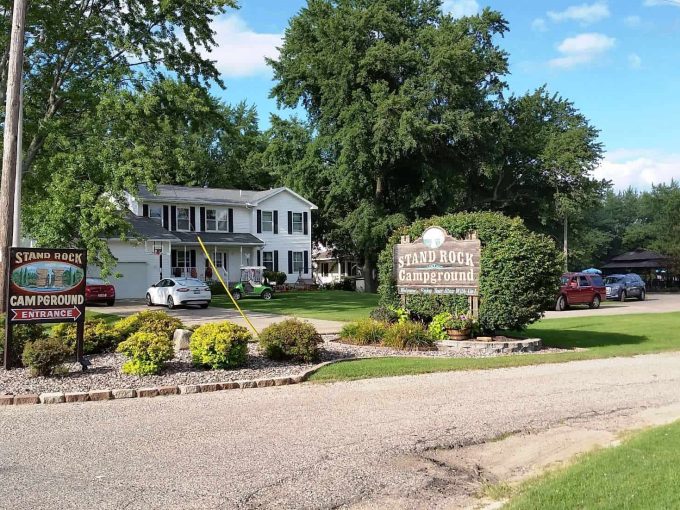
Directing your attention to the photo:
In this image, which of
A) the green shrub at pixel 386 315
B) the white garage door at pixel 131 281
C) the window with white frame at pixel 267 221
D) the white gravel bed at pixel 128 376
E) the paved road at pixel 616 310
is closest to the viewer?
the white gravel bed at pixel 128 376

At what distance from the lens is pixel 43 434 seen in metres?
7.32

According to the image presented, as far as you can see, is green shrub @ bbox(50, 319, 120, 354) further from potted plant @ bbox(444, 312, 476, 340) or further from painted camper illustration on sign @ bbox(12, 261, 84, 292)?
potted plant @ bbox(444, 312, 476, 340)

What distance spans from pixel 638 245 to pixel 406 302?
73.6 metres

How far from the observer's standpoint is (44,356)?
34.0 feet

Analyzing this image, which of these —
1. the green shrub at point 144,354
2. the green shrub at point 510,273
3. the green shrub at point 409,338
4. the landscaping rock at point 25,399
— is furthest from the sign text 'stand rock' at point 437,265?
the landscaping rock at point 25,399

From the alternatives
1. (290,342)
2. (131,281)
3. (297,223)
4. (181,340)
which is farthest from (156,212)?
(290,342)

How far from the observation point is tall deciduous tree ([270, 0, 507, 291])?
43656mm

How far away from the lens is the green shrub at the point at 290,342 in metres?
12.3

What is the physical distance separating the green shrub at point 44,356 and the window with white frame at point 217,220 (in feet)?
115

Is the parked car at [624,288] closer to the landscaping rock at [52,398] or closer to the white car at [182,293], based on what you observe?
the white car at [182,293]

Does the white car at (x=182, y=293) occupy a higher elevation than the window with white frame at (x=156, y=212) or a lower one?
lower

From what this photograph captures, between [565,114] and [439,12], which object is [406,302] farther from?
[565,114]

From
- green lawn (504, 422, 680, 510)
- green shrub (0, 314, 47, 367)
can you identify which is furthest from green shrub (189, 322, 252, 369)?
green lawn (504, 422, 680, 510)

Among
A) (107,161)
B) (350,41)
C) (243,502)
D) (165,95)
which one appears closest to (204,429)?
(243,502)
